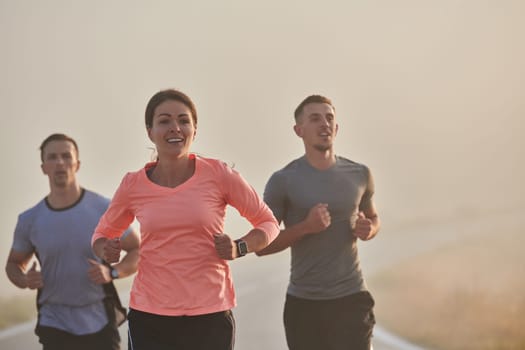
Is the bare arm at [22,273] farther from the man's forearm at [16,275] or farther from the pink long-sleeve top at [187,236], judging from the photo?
the pink long-sleeve top at [187,236]

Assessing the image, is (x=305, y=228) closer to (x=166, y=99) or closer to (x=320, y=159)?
(x=320, y=159)

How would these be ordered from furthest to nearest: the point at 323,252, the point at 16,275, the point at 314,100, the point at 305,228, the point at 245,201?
the point at 16,275 < the point at 314,100 < the point at 323,252 < the point at 305,228 < the point at 245,201

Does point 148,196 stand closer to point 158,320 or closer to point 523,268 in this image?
point 158,320

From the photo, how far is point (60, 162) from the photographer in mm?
6012

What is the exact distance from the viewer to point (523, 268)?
14961 mm

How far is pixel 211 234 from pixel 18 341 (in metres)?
7.47

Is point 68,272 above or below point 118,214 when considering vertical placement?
below

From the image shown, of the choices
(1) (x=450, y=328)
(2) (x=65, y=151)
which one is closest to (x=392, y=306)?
(1) (x=450, y=328)

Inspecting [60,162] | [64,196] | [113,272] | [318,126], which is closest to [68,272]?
[113,272]

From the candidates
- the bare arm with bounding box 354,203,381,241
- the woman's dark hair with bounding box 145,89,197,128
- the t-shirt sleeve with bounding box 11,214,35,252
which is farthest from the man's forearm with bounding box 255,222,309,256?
the t-shirt sleeve with bounding box 11,214,35,252

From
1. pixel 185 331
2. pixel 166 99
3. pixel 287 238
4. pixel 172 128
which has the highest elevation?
pixel 166 99

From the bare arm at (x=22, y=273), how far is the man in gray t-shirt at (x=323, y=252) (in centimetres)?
139

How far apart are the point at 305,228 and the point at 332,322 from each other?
1.69 ft

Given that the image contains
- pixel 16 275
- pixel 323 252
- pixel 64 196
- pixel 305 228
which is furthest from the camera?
pixel 64 196
